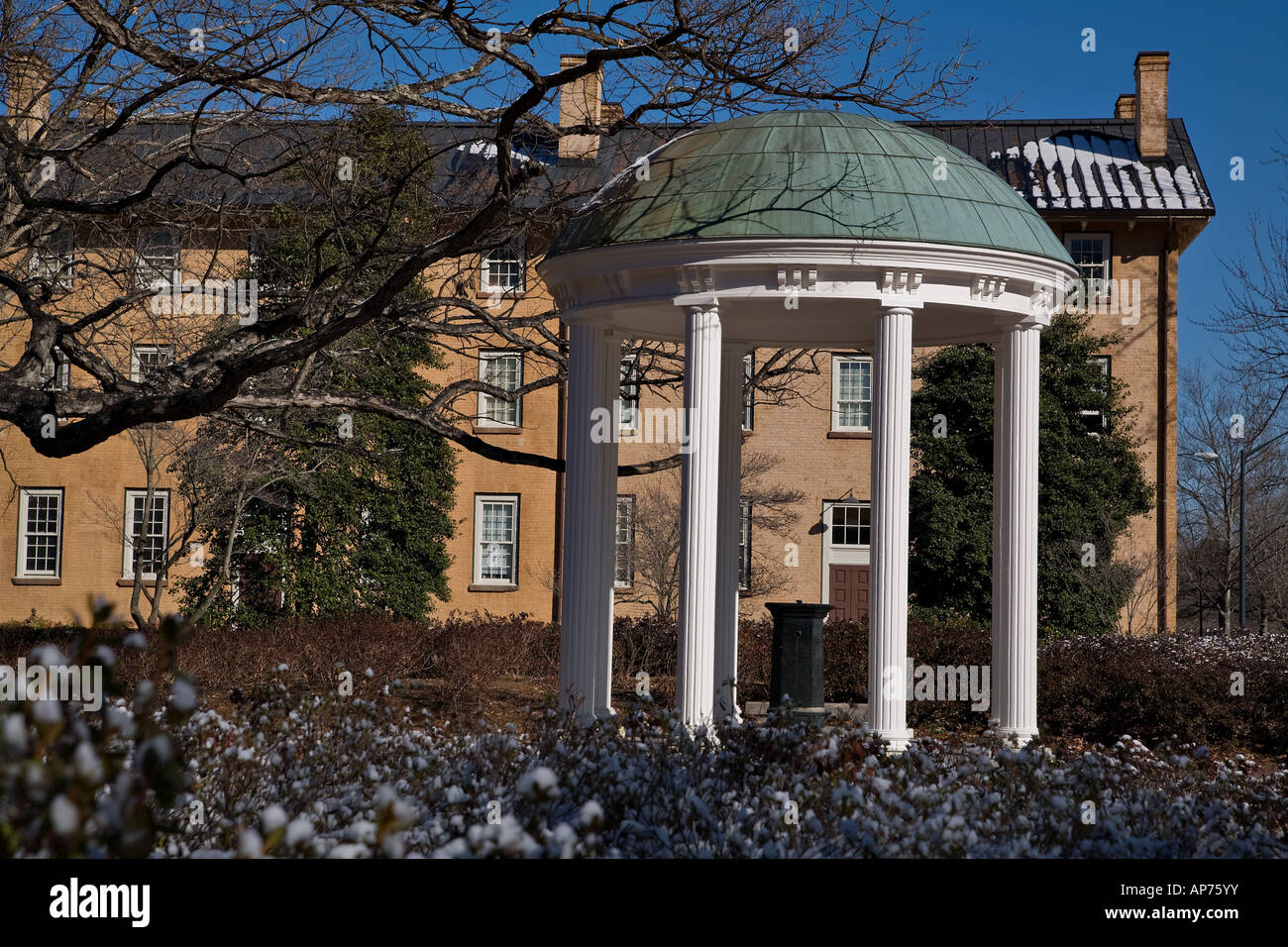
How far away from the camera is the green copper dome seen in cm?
1170

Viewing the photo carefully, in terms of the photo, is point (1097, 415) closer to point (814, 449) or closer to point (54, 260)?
point (814, 449)

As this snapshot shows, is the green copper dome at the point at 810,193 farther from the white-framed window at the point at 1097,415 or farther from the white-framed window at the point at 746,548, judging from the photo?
the white-framed window at the point at 746,548

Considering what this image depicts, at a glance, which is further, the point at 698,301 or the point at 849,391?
the point at 849,391

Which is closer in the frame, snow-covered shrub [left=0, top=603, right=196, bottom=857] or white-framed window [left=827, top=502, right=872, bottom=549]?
snow-covered shrub [left=0, top=603, right=196, bottom=857]

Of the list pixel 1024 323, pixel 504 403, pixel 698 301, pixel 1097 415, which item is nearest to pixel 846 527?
pixel 1097 415

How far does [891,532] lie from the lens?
11992 mm

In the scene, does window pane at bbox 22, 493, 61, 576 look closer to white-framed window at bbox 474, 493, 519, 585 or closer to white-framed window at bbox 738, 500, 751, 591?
white-framed window at bbox 474, 493, 519, 585

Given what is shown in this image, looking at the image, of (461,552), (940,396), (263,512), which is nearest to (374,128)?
(263,512)

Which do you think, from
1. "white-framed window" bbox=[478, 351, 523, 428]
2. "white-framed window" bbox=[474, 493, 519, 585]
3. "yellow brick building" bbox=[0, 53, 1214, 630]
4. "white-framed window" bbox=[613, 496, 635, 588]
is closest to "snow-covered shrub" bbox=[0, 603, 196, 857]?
"yellow brick building" bbox=[0, 53, 1214, 630]

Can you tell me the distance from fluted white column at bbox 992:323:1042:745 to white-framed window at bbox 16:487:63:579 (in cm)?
3113

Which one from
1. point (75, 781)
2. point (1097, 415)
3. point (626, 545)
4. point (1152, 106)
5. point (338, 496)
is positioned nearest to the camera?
point (75, 781)

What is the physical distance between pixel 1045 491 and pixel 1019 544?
56.7 feet

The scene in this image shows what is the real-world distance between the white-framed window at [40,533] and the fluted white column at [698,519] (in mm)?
30183

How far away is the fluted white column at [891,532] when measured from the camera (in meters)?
11.9
